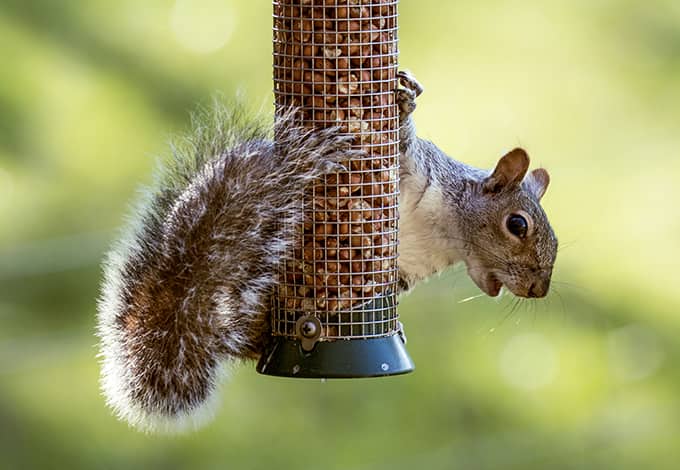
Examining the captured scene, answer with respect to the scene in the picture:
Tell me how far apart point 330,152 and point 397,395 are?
9.06 ft

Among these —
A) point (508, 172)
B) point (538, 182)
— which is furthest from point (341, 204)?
point (538, 182)

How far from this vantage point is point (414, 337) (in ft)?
16.4

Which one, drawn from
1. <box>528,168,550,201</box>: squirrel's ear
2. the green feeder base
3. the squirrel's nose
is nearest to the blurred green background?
<box>528,168,550,201</box>: squirrel's ear

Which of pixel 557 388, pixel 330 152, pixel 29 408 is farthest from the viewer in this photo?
pixel 557 388

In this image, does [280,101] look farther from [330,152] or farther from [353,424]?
[353,424]

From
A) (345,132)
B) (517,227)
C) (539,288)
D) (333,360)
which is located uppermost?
(345,132)

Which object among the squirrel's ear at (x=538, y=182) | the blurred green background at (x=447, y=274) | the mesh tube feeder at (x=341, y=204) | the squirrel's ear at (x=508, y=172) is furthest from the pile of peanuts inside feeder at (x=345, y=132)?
the blurred green background at (x=447, y=274)

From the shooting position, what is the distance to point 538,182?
2.98 metres

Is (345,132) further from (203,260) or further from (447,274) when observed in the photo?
(447,274)

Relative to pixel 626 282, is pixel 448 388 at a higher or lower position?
lower

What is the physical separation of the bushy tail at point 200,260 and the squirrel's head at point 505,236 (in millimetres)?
475

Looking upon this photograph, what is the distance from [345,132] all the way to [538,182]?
65 centimetres

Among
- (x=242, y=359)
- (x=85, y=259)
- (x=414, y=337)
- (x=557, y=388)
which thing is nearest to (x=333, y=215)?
(x=242, y=359)

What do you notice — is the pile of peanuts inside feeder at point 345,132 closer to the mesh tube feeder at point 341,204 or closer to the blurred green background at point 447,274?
the mesh tube feeder at point 341,204
